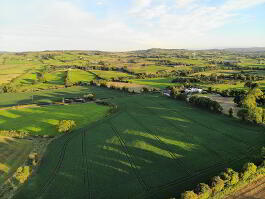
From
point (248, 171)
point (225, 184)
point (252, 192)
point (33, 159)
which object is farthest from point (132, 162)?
point (33, 159)

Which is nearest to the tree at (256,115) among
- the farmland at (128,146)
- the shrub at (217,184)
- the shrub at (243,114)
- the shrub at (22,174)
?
the farmland at (128,146)

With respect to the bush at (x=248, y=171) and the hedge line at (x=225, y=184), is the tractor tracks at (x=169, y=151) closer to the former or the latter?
the hedge line at (x=225, y=184)

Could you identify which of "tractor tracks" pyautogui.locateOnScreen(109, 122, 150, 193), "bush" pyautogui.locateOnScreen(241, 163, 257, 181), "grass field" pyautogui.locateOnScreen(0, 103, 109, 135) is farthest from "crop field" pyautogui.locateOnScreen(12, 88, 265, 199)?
"grass field" pyautogui.locateOnScreen(0, 103, 109, 135)

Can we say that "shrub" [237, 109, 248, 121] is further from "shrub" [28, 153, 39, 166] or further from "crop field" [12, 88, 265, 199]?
"shrub" [28, 153, 39, 166]

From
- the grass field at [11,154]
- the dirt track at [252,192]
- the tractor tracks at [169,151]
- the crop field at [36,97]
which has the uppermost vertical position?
the crop field at [36,97]

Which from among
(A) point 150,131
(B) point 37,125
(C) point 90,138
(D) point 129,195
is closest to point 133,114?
(A) point 150,131

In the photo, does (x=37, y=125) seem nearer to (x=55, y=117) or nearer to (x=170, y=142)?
(x=55, y=117)

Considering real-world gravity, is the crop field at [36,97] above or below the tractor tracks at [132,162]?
above
